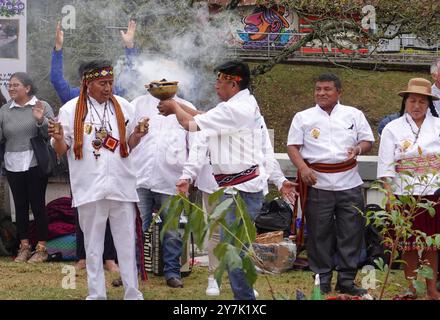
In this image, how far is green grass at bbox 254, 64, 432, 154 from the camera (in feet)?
87.0

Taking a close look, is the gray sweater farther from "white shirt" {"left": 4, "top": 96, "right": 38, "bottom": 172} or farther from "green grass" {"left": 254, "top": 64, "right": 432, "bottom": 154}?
"green grass" {"left": 254, "top": 64, "right": 432, "bottom": 154}

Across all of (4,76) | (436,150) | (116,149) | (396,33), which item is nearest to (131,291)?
(116,149)

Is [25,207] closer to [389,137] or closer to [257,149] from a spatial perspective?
[257,149]

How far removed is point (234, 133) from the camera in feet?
23.2

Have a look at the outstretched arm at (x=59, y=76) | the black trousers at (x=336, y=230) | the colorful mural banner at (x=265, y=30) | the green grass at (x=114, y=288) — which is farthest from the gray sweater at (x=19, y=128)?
the colorful mural banner at (x=265, y=30)

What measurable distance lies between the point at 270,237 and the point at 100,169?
241 cm

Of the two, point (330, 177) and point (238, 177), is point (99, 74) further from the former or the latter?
point (330, 177)

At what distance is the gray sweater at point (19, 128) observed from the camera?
9266 mm

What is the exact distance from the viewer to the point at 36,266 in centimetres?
901

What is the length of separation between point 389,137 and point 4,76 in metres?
4.23

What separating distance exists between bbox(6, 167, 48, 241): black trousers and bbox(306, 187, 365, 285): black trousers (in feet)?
9.49

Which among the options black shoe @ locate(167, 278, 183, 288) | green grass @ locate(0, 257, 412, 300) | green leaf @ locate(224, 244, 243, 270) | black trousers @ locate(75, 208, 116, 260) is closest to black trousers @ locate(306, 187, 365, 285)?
green grass @ locate(0, 257, 412, 300)

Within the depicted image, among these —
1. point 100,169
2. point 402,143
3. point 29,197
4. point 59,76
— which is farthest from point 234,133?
point 29,197
